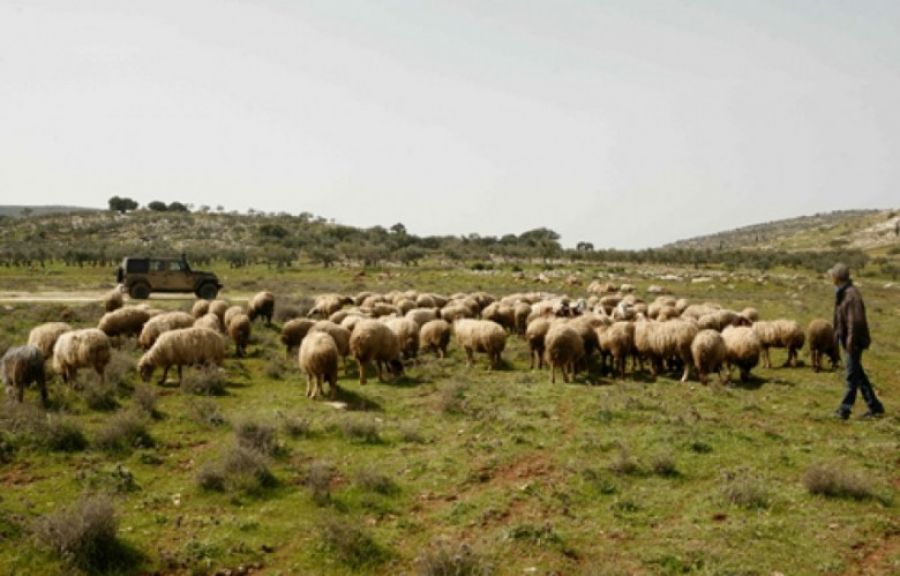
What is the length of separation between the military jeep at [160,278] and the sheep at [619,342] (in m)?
25.9

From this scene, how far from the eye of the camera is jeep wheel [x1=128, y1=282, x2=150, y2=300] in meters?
35.1

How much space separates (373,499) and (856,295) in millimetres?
10856

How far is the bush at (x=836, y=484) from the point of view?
875 centimetres

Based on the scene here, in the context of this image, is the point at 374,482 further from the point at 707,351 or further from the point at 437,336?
the point at 437,336

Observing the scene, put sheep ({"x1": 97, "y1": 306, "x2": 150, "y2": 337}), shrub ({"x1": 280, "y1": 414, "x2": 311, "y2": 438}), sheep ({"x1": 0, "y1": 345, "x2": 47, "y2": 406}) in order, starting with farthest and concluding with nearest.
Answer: sheep ({"x1": 97, "y1": 306, "x2": 150, "y2": 337}) → sheep ({"x1": 0, "y1": 345, "x2": 47, "y2": 406}) → shrub ({"x1": 280, "y1": 414, "x2": 311, "y2": 438})

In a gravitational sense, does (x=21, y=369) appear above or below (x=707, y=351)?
below

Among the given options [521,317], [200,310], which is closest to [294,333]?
[200,310]

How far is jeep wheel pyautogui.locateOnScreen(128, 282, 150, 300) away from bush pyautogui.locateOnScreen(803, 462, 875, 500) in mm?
35608

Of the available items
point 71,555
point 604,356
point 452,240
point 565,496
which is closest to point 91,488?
point 71,555

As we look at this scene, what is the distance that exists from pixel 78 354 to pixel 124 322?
6644 millimetres

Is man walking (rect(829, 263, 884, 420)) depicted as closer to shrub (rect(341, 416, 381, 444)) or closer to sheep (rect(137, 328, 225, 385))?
shrub (rect(341, 416, 381, 444))

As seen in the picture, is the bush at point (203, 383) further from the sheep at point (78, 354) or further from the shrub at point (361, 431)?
the shrub at point (361, 431)

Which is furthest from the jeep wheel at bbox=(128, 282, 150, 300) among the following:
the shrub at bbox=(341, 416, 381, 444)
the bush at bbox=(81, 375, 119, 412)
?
the shrub at bbox=(341, 416, 381, 444)

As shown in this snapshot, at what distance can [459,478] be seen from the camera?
9.70 metres
